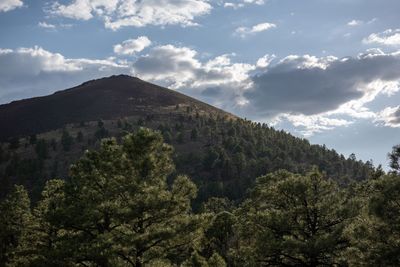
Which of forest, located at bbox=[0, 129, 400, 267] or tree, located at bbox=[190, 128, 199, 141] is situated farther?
tree, located at bbox=[190, 128, 199, 141]

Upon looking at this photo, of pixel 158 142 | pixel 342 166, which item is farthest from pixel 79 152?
pixel 158 142

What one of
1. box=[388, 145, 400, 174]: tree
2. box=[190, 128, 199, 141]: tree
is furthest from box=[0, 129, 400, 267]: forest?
box=[190, 128, 199, 141]: tree

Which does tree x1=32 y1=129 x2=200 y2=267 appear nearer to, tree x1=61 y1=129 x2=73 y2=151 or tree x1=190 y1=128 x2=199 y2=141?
tree x1=61 y1=129 x2=73 y2=151

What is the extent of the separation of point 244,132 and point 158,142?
170831mm

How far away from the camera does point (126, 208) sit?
25141mm

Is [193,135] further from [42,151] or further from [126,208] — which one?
[126,208]

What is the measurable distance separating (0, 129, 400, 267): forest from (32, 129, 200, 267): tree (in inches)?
2.3

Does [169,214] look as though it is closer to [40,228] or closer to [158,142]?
[158,142]

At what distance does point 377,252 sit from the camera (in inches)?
825

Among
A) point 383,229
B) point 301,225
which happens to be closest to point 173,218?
point 301,225

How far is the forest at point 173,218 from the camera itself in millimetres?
22484

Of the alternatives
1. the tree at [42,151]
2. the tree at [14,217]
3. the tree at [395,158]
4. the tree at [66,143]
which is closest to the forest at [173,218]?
the tree at [395,158]

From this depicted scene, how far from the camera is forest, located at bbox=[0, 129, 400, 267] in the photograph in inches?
885

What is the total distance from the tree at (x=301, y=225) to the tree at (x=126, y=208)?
15.9 feet
